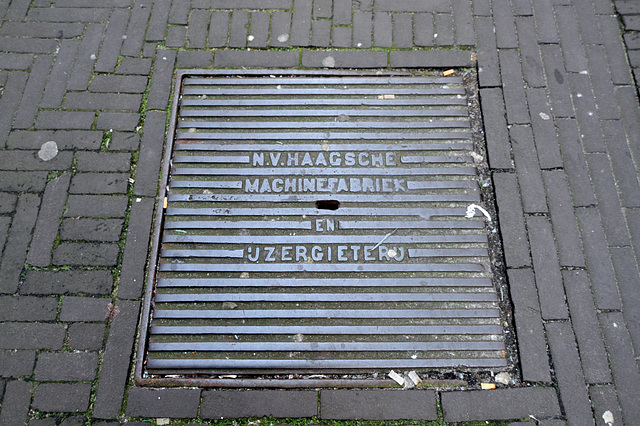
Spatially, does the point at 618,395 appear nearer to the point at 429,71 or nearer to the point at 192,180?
the point at 429,71

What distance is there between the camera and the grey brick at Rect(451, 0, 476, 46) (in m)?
3.47

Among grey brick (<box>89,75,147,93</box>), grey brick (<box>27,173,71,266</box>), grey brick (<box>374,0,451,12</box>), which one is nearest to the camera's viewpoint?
grey brick (<box>27,173,71,266</box>)

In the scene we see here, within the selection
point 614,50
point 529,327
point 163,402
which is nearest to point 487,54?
point 614,50

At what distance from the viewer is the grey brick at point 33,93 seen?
3.21 metres

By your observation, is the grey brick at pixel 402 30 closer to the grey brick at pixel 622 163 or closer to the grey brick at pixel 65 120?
the grey brick at pixel 622 163

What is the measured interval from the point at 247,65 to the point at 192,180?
1011 mm

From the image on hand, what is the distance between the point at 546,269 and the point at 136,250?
8.48 feet

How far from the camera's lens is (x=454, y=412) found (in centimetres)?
252

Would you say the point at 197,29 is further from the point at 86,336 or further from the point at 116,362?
the point at 116,362

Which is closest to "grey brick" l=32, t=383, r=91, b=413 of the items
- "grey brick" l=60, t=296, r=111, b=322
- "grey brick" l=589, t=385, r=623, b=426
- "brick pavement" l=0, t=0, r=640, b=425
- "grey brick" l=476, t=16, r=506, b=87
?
"brick pavement" l=0, t=0, r=640, b=425

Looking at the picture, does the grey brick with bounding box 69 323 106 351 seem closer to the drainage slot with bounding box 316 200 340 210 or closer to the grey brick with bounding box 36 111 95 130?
the grey brick with bounding box 36 111 95 130

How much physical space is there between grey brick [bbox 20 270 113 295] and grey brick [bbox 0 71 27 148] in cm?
104

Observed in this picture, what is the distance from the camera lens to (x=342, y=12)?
357cm

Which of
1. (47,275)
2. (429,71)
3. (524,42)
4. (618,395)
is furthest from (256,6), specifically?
(618,395)
